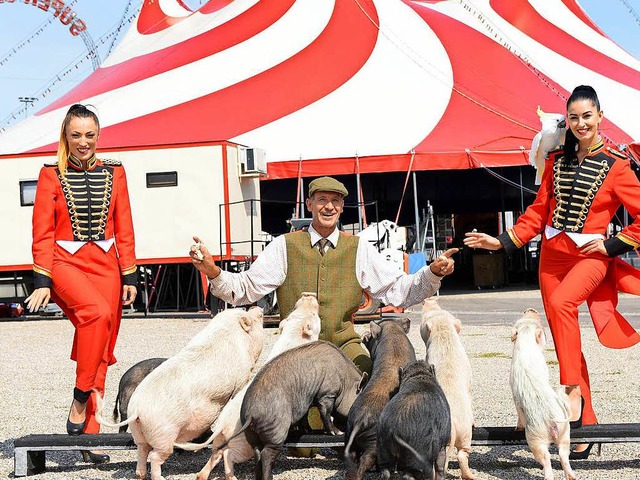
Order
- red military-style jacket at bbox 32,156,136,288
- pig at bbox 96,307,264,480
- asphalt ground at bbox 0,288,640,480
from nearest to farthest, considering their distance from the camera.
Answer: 1. pig at bbox 96,307,264,480
2. asphalt ground at bbox 0,288,640,480
3. red military-style jacket at bbox 32,156,136,288

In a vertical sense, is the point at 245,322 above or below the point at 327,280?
below

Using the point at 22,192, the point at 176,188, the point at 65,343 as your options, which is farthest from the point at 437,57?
the point at 65,343

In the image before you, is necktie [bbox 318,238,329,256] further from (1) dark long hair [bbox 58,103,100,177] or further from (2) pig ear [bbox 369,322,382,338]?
(1) dark long hair [bbox 58,103,100,177]

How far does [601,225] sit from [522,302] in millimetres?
10036

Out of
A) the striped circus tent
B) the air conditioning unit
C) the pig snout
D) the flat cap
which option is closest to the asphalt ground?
the pig snout

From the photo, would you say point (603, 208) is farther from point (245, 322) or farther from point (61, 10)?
point (61, 10)

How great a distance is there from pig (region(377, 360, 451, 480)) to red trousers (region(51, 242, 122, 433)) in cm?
Result: 134

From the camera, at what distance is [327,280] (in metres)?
4.42

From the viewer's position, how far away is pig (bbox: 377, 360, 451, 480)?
338 centimetres

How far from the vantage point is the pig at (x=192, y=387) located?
3.72m

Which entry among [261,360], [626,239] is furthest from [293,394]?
[261,360]

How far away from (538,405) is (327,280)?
1121 millimetres

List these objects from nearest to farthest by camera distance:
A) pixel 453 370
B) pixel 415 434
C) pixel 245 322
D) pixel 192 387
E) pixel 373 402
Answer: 1. pixel 415 434
2. pixel 373 402
3. pixel 192 387
4. pixel 453 370
5. pixel 245 322

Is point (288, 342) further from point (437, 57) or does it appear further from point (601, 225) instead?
point (437, 57)
